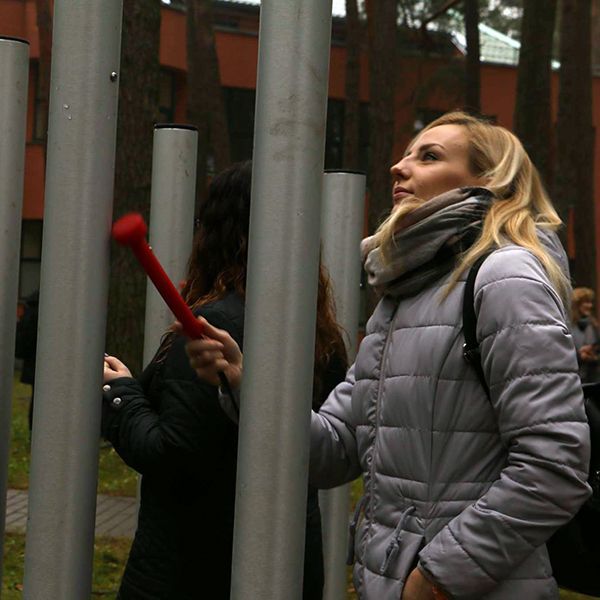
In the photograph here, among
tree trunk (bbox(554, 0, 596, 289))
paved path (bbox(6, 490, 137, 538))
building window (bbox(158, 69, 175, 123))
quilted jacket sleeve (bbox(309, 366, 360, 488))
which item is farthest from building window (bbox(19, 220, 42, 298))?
quilted jacket sleeve (bbox(309, 366, 360, 488))

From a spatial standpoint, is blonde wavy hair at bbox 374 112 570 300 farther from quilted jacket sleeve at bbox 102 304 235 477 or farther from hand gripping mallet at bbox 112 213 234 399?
quilted jacket sleeve at bbox 102 304 235 477

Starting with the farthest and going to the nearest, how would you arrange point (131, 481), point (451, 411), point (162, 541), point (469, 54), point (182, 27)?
1. point (182, 27)
2. point (469, 54)
3. point (131, 481)
4. point (162, 541)
5. point (451, 411)

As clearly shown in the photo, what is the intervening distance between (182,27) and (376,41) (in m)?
10.2

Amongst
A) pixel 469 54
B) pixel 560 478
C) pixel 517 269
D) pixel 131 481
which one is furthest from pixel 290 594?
pixel 469 54

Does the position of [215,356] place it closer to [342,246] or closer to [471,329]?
[471,329]

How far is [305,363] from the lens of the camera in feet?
7.58

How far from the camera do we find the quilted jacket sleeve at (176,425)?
301 cm

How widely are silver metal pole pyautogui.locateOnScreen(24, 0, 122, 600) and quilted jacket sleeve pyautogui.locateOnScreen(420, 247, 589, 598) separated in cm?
68

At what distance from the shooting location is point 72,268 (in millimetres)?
2479

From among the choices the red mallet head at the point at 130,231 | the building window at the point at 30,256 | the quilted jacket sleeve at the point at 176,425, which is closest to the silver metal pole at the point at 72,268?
the red mallet head at the point at 130,231

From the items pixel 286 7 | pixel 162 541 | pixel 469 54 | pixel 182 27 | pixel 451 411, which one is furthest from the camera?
pixel 182 27

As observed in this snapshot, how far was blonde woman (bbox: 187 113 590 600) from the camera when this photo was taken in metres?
2.32

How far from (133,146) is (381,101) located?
31.8 ft

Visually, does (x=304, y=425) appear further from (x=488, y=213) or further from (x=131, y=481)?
(x=131, y=481)
